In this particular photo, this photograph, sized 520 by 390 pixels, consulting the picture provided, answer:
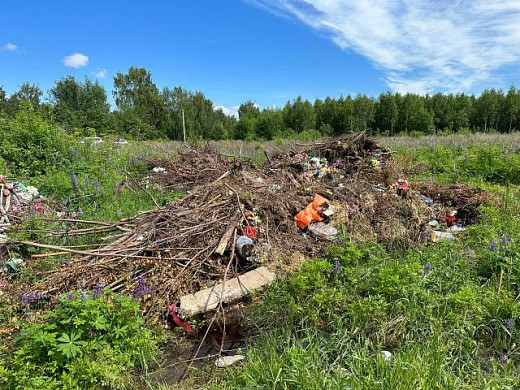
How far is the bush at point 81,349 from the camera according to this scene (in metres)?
2.13

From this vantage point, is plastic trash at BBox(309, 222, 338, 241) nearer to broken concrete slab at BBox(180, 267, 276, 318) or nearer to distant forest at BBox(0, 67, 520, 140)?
broken concrete slab at BBox(180, 267, 276, 318)

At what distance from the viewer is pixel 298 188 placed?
228 inches

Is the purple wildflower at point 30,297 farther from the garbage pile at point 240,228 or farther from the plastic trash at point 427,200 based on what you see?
the plastic trash at point 427,200

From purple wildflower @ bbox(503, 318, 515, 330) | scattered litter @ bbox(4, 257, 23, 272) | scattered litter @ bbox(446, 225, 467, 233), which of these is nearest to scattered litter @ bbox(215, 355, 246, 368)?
purple wildflower @ bbox(503, 318, 515, 330)

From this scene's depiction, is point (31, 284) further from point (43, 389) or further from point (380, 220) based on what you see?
point (380, 220)

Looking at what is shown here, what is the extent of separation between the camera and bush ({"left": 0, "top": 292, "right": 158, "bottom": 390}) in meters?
2.13

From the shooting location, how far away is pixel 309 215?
15.8 feet

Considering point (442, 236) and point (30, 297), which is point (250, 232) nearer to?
point (30, 297)

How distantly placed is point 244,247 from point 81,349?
2.01 m

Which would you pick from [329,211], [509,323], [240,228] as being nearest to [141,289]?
[240,228]

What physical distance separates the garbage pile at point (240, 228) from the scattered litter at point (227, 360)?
2.93 feet

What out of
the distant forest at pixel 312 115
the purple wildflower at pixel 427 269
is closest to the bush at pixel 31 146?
the purple wildflower at pixel 427 269

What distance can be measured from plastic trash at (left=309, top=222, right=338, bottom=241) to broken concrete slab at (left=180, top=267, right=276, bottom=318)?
1111 mm

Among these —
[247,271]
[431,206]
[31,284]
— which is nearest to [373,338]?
[247,271]
